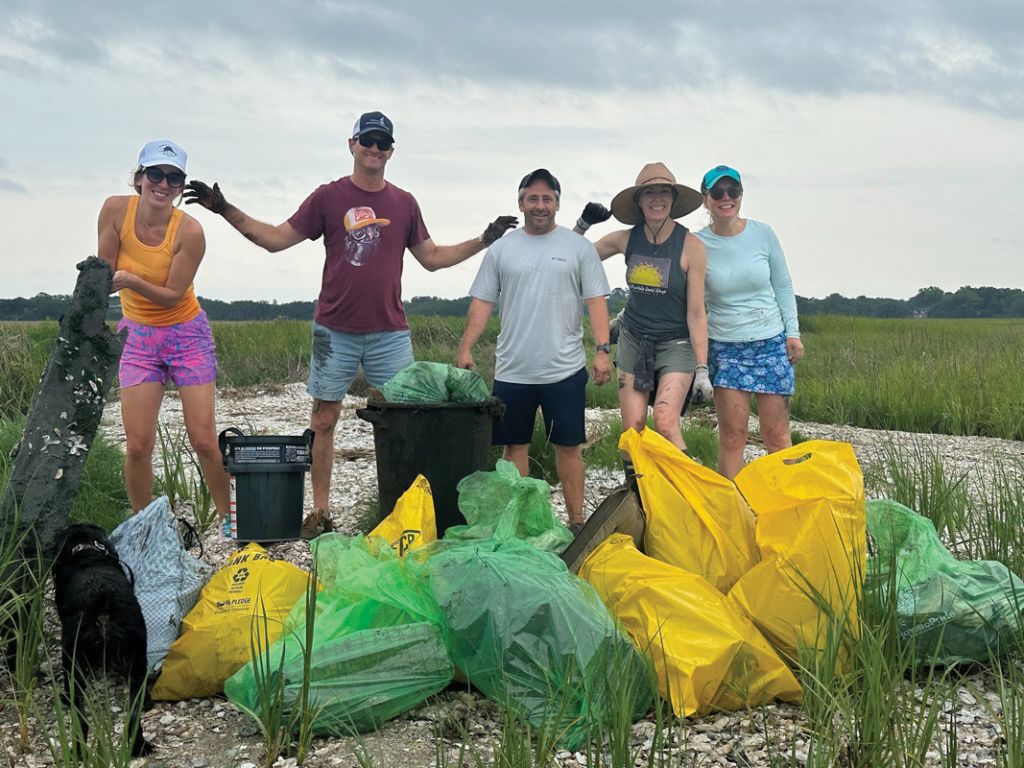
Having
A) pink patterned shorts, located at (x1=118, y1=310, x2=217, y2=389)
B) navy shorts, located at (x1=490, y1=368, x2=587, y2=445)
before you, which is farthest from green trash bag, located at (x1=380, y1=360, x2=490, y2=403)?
pink patterned shorts, located at (x1=118, y1=310, x2=217, y2=389)

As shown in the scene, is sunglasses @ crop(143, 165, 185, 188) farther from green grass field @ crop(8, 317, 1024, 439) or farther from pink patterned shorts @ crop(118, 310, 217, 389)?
green grass field @ crop(8, 317, 1024, 439)

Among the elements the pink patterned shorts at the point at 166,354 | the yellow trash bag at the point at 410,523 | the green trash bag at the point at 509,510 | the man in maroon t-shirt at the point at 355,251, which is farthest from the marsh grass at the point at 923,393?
the pink patterned shorts at the point at 166,354

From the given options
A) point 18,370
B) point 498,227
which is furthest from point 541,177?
point 18,370

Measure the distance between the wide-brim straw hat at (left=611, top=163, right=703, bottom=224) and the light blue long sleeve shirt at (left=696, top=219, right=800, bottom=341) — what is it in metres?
0.22

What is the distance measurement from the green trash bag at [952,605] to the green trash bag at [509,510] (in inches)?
50.2

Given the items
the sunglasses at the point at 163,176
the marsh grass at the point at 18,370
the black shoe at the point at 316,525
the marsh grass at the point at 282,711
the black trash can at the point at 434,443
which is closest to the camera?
the marsh grass at the point at 282,711

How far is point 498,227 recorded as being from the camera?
17.4 ft

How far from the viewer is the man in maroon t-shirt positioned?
17.0 feet

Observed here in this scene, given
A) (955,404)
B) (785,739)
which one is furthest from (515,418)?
A: (955,404)

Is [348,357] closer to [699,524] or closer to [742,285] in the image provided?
[742,285]

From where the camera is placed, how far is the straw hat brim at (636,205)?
16.9ft

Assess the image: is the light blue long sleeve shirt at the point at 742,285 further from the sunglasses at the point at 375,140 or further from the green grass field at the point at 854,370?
the green grass field at the point at 854,370

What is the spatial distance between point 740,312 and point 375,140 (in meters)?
2.09

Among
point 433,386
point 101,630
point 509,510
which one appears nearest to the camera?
point 101,630
